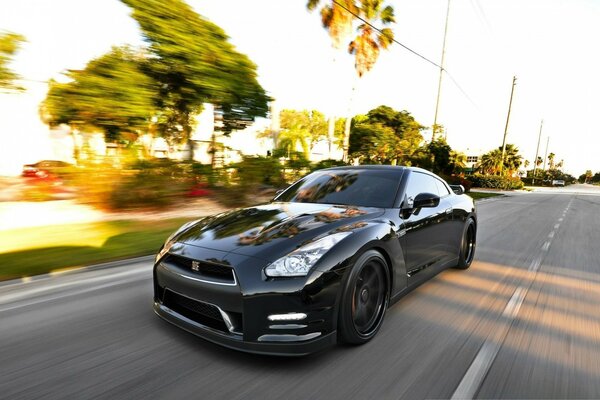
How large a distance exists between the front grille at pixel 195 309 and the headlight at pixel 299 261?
1.54ft

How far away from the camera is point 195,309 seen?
107 inches

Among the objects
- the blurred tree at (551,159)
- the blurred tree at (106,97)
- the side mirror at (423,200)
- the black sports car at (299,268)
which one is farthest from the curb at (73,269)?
the blurred tree at (551,159)

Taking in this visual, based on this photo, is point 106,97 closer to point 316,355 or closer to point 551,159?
point 316,355

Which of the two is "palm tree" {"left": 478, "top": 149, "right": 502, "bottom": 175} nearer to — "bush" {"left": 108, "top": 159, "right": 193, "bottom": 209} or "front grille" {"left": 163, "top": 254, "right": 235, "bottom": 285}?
"bush" {"left": 108, "top": 159, "right": 193, "bottom": 209}

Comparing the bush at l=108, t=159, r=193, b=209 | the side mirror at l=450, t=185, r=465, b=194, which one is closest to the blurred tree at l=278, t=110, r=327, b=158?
the bush at l=108, t=159, r=193, b=209

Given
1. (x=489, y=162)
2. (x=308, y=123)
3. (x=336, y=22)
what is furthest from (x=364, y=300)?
(x=308, y=123)

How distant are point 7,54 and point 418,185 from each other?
8.77 metres

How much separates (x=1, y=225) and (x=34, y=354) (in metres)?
6.14

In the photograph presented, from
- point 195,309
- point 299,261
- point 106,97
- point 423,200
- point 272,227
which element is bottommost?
point 195,309

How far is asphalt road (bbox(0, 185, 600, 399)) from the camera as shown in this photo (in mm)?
2395

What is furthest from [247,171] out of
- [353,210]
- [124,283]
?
[353,210]

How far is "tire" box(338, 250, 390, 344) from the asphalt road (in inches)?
5.3

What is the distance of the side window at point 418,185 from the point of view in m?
→ 4.00

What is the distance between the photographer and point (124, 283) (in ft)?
14.4
